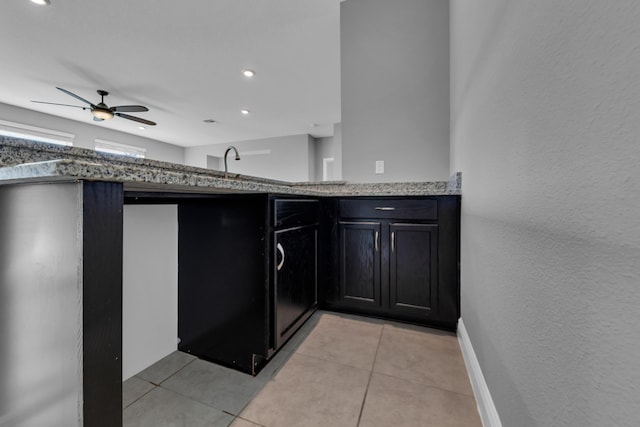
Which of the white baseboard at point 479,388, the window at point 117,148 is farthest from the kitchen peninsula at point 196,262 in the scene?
the window at point 117,148

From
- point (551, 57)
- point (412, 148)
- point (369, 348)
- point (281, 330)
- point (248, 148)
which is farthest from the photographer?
point (248, 148)

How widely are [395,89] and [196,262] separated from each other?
208 cm

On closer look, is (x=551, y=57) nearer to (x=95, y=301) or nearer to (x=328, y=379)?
(x=95, y=301)

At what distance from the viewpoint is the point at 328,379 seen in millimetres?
1199

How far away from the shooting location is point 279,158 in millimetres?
6754

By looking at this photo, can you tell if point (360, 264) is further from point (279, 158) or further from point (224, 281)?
point (279, 158)

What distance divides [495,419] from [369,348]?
0.71 m

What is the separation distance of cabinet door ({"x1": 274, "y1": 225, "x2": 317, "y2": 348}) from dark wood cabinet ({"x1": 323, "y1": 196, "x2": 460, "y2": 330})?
0.74ft

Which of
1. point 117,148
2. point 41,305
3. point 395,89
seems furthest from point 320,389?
point 117,148

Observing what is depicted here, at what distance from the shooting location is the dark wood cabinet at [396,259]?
5.34 ft

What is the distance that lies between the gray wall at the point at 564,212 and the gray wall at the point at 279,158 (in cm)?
576

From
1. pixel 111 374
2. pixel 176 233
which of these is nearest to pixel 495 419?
pixel 111 374

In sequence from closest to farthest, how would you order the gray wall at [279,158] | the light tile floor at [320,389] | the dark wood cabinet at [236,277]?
the light tile floor at [320,389] < the dark wood cabinet at [236,277] < the gray wall at [279,158]

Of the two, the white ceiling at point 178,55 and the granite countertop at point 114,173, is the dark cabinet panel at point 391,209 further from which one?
the white ceiling at point 178,55
